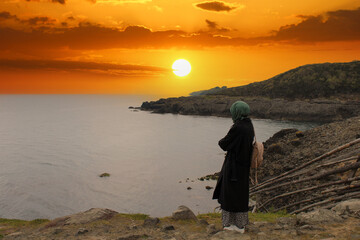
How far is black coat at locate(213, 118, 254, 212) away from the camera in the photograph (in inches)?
255

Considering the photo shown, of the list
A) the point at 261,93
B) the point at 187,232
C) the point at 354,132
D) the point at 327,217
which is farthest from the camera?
the point at 261,93

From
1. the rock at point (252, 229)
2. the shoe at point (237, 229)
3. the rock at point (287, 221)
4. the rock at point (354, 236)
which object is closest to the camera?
the rock at point (354, 236)

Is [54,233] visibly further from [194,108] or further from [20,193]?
[194,108]

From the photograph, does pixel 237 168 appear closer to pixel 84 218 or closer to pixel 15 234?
pixel 84 218

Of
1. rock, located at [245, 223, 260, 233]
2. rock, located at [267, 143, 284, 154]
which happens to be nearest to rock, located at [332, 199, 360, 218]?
rock, located at [245, 223, 260, 233]

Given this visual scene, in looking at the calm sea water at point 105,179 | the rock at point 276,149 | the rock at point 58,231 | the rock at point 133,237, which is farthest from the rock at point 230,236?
the rock at point 276,149

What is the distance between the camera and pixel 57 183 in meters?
32.5

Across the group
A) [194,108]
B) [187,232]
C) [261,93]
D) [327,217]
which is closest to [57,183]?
[187,232]

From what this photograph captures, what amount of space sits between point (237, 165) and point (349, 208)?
348 centimetres

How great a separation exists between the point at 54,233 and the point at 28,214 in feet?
58.9

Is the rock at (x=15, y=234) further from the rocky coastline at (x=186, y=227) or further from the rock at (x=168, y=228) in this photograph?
the rock at (x=168, y=228)

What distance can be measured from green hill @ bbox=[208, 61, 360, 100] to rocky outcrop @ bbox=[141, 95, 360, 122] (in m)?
20.8

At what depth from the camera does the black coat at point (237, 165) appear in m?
6.48

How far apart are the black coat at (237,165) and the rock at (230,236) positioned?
1.86ft
